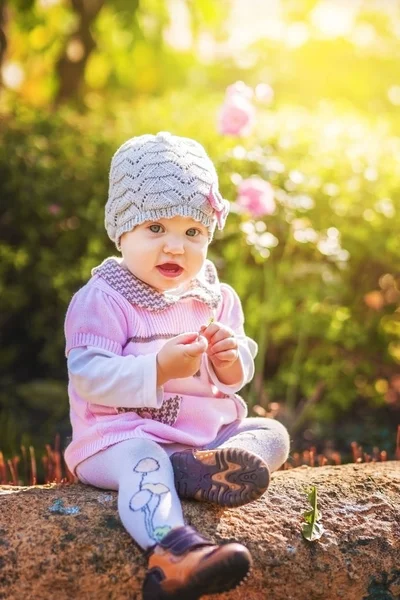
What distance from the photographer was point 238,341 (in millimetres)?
2926

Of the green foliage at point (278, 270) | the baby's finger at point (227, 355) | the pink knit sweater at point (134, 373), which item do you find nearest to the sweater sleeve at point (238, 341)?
the pink knit sweater at point (134, 373)

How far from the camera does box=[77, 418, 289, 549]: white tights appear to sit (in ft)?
7.54

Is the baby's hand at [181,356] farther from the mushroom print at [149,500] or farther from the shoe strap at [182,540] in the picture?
the shoe strap at [182,540]

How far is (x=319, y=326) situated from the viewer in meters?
4.91

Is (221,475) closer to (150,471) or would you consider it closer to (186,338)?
(150,471)

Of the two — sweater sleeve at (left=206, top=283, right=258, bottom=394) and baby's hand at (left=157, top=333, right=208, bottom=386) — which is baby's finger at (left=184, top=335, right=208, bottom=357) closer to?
baby's hand at (left=157, top=333, right=208, bottom=386)

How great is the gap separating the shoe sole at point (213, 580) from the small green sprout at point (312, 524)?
1.60 ft

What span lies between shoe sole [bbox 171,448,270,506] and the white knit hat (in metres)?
0.72

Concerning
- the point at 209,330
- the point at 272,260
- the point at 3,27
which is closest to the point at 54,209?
the point at 272,260

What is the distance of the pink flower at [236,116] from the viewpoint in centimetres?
399

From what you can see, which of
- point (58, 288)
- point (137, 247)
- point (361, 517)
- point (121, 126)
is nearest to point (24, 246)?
point (58, 288)

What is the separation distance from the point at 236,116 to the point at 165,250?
1.56 metres

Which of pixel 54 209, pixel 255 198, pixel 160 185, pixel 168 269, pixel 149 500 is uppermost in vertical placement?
pixel 54 209

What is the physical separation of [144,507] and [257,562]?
38cm
